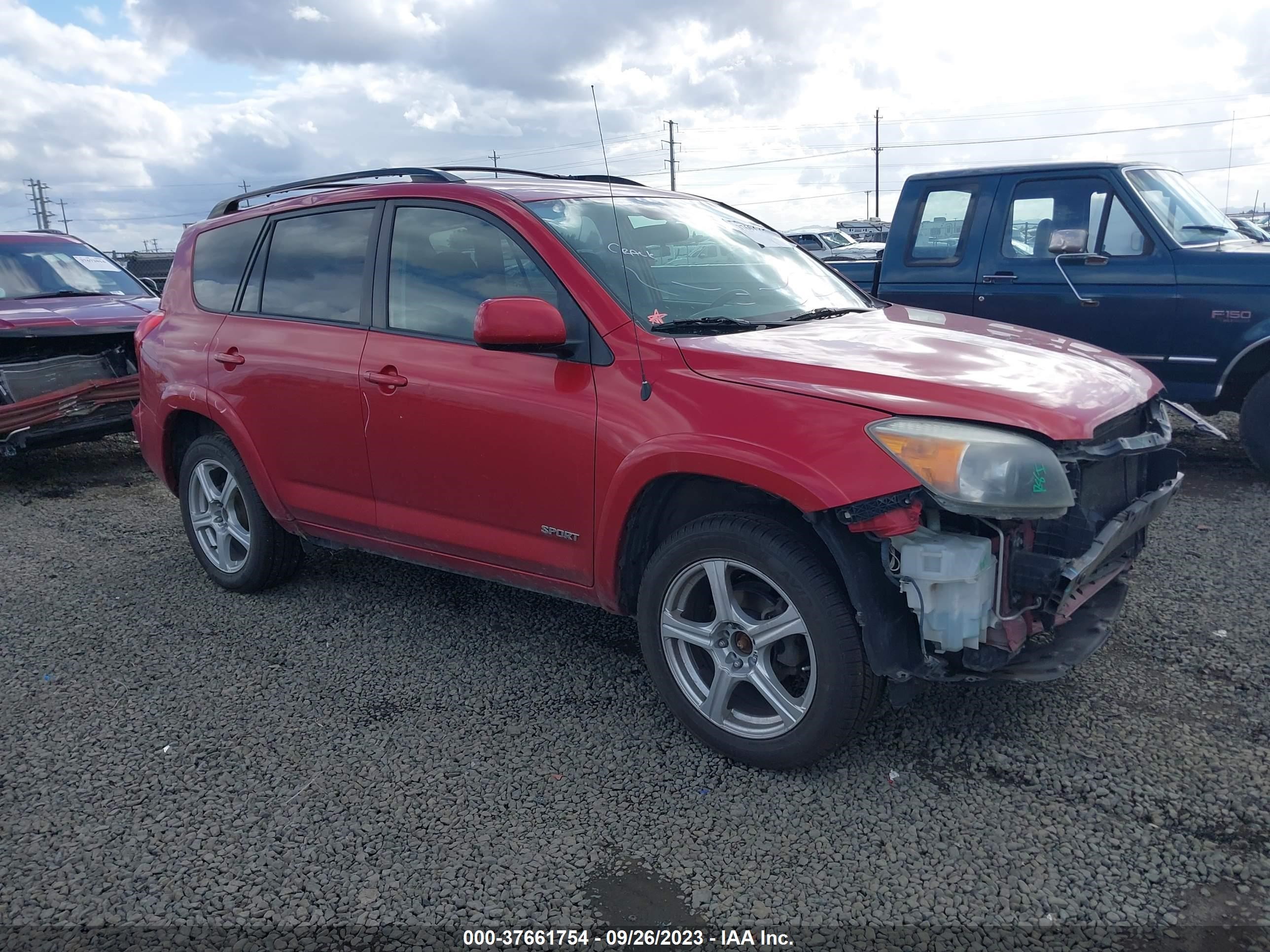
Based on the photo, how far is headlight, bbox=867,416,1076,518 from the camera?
107 inches

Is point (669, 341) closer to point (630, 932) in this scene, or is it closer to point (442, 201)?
point (442, 201)

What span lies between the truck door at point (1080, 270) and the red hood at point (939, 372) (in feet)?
9.85

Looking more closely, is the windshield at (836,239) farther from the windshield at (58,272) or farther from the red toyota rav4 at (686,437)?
the red toyota rav4 at (686,437)

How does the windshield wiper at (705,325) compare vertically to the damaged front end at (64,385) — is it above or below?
above

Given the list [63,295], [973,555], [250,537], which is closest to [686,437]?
[973,555]

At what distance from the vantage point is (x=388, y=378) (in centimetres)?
389

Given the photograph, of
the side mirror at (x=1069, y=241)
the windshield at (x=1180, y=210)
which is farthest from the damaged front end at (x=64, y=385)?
the windshield at (x=1180, y=210)

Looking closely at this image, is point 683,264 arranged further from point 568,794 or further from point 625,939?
point 625,939

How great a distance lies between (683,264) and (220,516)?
2717 mm

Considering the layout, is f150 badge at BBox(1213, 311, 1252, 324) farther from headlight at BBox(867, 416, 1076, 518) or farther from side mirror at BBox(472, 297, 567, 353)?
side mirror at BBox(472, 297, 567, 353)

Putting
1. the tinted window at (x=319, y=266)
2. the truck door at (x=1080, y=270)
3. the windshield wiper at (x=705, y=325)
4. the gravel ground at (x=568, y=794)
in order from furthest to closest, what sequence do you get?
the truck door at (x=1080, y=270), the tinted window at (x=319, y=266), the windshield wiper at (x=705, y=325), the gravel ground at (x=568, y=794)

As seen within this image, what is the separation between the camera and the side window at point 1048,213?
6.64m

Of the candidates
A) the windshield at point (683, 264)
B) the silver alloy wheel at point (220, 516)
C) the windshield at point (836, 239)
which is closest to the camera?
the windshield at point (683, 264)

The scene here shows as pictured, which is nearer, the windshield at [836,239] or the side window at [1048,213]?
the side window at [1048,213]
